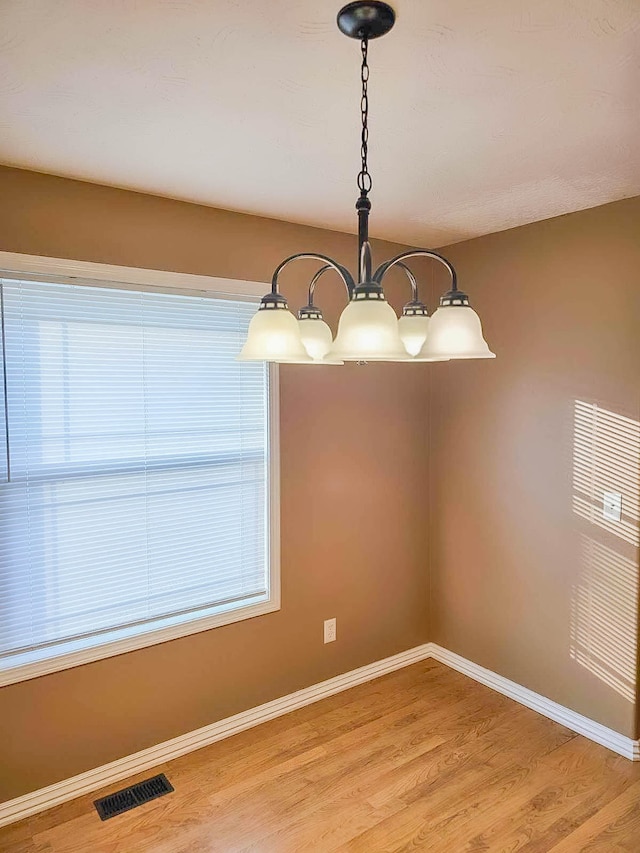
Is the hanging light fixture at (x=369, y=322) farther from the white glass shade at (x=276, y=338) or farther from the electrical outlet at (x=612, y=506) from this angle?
the electrical outlet at (x=612, y=506)

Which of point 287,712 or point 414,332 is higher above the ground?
point 414,332

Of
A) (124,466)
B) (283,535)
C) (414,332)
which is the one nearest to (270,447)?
(283,535)

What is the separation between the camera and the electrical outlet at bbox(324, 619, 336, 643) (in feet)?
10.2

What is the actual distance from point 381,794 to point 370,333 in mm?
2043

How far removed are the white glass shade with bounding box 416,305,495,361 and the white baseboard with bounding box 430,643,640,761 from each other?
2.27 meters

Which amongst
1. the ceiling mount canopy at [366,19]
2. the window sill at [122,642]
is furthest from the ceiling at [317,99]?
the window sill at [122,642]

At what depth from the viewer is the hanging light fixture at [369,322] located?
3.93 ft

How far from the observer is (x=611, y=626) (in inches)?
105

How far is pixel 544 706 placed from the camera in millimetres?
2939

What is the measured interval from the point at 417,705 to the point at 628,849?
1.12 meters

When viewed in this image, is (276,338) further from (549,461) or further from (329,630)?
(329,630)

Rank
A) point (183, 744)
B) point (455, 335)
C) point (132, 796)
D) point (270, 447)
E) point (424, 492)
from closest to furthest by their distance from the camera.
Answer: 1. point (455, 335)
2. point (132, 796)
3. point (183, 744)
4. point (270, 447)
5. point (424, 492)

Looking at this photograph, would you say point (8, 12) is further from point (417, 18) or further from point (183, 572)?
point (183, 572)

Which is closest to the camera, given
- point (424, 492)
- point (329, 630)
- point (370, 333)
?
point (370, 333)
